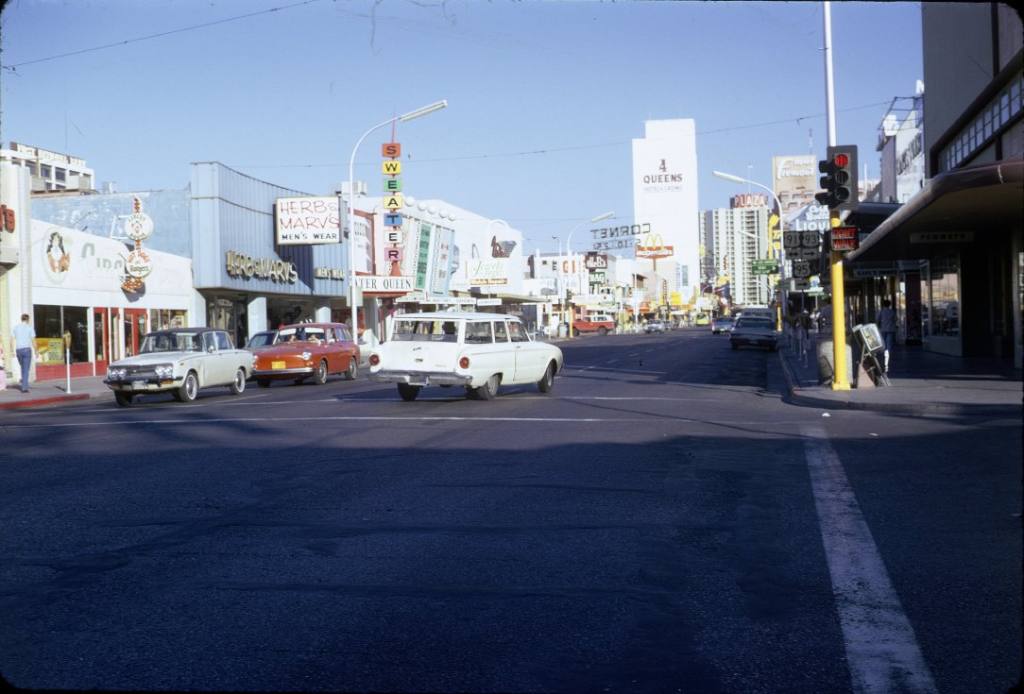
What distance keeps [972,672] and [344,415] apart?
13740 mm

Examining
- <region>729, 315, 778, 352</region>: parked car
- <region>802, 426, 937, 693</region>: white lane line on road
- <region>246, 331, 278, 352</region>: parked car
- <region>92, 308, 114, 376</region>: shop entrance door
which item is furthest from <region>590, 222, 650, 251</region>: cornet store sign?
<region>802, 426, 937, 693</region>: white lane line on road

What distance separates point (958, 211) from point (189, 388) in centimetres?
1649

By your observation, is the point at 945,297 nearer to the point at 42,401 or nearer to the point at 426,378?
the point at 426,378

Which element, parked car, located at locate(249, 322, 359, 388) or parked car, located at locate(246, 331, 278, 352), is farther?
parked car, located at locate(246, 331, 278, 352)

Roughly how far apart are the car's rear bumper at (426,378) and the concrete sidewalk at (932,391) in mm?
6406

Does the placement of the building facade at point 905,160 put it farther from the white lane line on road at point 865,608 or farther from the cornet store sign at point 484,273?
the white lane line on road at point 865,608

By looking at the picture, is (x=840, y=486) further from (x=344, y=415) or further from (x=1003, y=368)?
(x=1003, y=368)

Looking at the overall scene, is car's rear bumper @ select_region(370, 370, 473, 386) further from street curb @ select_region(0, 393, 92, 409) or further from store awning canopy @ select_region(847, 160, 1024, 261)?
street curb @ select_region(0, 393, 92, 409)

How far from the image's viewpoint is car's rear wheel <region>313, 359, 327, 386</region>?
27641 mm

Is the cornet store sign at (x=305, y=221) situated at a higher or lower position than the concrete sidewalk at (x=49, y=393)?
higher

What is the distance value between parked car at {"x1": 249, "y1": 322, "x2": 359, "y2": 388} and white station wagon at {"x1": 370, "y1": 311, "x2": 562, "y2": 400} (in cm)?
736

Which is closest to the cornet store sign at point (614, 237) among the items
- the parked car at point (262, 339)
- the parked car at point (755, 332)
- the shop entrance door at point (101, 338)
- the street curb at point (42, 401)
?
the parked car at point (755, 332)

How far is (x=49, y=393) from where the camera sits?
2666 centimetres

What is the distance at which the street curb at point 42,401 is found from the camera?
23.4m
